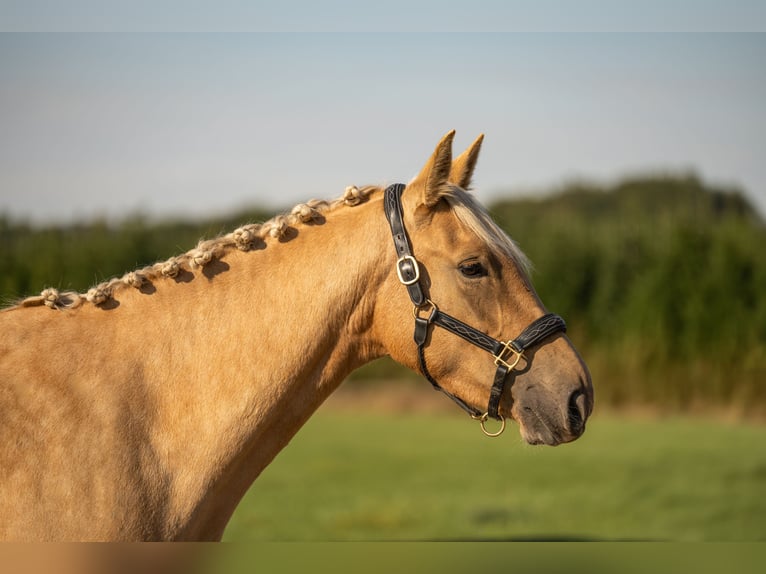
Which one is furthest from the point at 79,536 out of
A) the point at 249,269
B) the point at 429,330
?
the point at 429,330

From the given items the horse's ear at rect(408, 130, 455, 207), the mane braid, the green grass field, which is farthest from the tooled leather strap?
the green grass field

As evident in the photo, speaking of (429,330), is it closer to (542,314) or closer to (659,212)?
(542,314)

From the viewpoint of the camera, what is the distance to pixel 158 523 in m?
3.23

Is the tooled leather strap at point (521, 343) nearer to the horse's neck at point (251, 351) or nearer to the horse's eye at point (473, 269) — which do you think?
the horse's eye at point (473, 269)

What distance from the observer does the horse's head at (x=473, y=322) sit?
3.56 metres

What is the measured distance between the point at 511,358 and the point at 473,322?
0.23 metres

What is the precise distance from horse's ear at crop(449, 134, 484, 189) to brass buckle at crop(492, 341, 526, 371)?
33.5 inches

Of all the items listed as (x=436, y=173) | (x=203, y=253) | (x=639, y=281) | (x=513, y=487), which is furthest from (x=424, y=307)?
(x=639, y=281)

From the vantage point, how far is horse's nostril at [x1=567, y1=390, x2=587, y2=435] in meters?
3.51

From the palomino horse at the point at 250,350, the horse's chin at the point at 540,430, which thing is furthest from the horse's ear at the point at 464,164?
the horse's chin at the point at 540,430

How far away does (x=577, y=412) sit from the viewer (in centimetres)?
353

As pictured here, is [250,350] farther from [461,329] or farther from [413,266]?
Result: [461,329]

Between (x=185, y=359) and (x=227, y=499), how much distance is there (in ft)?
2.03

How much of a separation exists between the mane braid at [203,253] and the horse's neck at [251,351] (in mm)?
58
